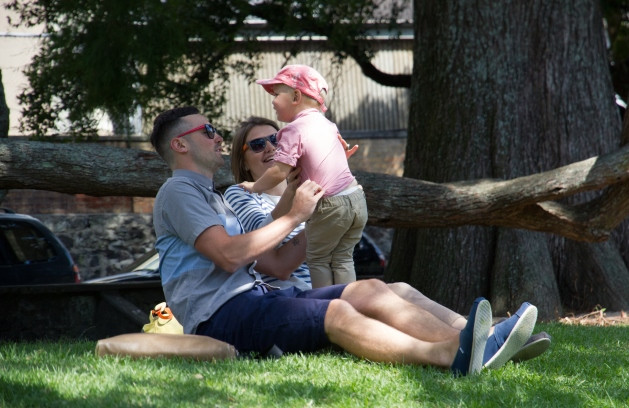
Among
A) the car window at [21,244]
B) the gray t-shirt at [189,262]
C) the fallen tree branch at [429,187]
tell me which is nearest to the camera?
the gray t-shirt at [189,262]

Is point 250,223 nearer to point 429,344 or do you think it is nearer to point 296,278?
point 296,278

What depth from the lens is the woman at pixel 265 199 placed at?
4.61 m

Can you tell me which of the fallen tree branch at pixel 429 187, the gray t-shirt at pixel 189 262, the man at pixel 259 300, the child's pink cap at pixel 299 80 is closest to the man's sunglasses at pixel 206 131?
the man at pixel 259 300

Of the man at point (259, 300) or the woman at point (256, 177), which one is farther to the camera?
the woman at point (256, 177)

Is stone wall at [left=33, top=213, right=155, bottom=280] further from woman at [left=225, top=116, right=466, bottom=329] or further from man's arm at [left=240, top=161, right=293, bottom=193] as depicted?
man's arm at [left=240, top=161, right=293, bottom=193]

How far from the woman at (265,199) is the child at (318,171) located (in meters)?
0.11

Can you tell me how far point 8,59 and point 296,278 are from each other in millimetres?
14518

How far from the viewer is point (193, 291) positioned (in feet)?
14.7

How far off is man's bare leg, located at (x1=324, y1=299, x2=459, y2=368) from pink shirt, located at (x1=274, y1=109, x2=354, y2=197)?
119cm

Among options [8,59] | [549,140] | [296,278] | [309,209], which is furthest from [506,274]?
[8,59]

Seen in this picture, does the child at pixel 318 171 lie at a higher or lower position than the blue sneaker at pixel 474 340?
higher

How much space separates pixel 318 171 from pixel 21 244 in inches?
272

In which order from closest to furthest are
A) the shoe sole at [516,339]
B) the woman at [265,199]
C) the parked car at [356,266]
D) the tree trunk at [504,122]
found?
1. the shoe sole at [516,339]
2. the woman at [265,199]
3. the tree trunk at [504,122]
4. the parked car at [356,266]

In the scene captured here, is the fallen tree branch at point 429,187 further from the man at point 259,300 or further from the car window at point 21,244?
the car window at point 21,244
